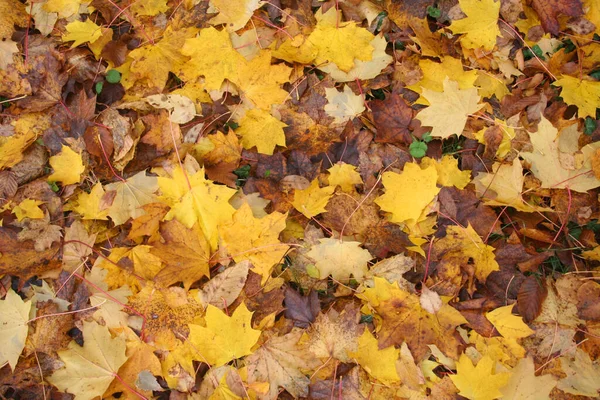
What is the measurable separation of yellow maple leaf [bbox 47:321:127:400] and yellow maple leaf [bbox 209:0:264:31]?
1.45 meters

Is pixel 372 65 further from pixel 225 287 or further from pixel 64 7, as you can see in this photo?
pixel 64 7

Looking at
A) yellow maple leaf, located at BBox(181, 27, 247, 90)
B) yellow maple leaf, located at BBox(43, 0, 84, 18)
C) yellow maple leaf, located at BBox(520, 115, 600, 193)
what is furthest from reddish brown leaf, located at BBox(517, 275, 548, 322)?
yellow maple leaf, located at BBox(43, 0, 84, 18)

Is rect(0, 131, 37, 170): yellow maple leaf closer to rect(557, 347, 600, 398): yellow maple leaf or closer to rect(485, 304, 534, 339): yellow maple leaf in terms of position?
rect(485, 304, 534, 339): yellow maple leaf

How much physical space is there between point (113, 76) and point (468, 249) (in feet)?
5.93

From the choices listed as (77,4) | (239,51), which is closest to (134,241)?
(239,51)

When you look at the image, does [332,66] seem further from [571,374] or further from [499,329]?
[571,374]

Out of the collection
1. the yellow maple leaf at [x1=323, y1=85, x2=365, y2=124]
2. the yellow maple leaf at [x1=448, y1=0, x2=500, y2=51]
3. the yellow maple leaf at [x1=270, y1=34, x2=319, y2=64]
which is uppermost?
the yellow maple leaf at [x1=448, y1=0, x2=500, y2=51]

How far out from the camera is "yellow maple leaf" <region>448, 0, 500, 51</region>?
7.30 ft

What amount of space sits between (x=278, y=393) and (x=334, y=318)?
372 millimetres

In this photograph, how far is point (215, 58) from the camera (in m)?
2.23

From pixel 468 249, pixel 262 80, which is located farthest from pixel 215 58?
pixel 468 249

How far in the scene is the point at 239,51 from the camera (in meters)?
2.26

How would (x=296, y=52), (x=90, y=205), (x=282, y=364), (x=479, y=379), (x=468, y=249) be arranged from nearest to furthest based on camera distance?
(x=479, y=379), (x=282, y=364), (x=468, y=249), (x=90, y=205), (x=296, y=52)

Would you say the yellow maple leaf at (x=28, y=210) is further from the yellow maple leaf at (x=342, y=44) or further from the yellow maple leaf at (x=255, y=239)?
the yellow maple leaf at (x=342, y=44)
